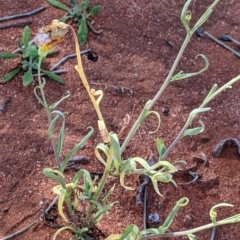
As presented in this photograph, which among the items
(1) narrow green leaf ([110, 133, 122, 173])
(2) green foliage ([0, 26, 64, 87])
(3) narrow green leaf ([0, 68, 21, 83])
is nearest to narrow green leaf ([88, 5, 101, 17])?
(2) green foliage ([0, 26, 64, 87])

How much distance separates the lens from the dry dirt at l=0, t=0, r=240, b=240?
6.58ft

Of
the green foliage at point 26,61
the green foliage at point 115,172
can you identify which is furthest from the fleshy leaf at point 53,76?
the green foliage at point 115,172

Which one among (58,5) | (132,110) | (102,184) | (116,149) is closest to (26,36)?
(58,5)

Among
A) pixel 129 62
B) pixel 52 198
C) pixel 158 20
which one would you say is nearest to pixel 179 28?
pixel 158 20

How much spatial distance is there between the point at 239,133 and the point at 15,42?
95 centimetres

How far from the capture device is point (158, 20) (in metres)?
2.62

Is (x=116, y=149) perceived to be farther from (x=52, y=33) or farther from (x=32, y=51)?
(x=32, y=51)

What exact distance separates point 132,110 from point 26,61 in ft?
1.45

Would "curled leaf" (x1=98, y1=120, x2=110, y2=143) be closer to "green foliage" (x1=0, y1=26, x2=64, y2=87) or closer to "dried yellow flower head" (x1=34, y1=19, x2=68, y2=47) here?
"dried yellow flower head" (x1=34, y1=19, x2=68, y2=47)

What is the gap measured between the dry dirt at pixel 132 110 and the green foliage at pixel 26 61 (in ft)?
0.11

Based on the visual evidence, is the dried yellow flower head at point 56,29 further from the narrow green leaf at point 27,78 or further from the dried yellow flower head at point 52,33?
A: the narrow green leaf at point 27,78

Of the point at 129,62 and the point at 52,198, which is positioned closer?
the point at 52,198

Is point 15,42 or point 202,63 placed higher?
point 15,42

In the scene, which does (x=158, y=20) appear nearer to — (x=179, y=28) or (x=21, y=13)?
(x=179, y=28)
